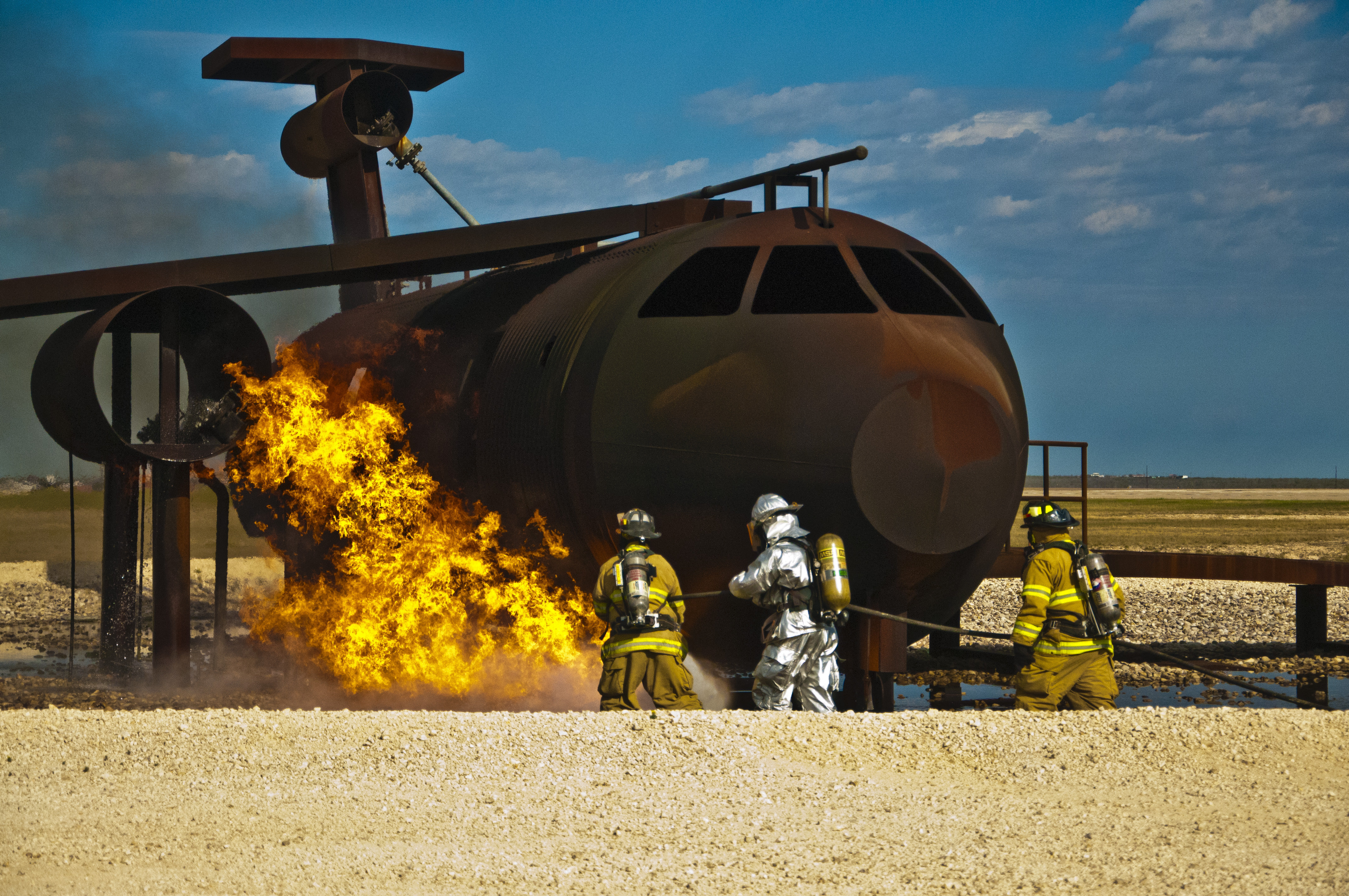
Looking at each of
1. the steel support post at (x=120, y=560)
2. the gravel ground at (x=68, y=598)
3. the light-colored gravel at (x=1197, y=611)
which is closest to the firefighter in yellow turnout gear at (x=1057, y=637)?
the light-colored gravel at (x=1197, y=611)

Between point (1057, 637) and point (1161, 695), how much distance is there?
344cm

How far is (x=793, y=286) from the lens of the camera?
8.85 meters

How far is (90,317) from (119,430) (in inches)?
42.7

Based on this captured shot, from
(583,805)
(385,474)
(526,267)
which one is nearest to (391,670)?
(385,474)

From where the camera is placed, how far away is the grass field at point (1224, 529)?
113ft

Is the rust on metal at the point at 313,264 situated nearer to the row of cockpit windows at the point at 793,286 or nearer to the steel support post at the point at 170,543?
the steel support post at the point at 170,543

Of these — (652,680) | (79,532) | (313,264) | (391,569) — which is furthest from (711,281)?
(79,532)

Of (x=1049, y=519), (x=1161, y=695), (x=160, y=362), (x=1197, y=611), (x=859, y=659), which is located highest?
(x=160, y=362)

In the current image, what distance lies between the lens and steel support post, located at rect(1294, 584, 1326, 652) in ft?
45.8

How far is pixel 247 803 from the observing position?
6543mm

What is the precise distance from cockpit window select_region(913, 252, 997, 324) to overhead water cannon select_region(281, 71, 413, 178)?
8284 millimetres

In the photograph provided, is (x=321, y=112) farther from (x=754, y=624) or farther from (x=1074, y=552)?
(x=1074, y=552)

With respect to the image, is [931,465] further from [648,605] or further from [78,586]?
[78,586]

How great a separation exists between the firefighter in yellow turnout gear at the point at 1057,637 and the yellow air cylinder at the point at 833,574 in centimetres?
134
